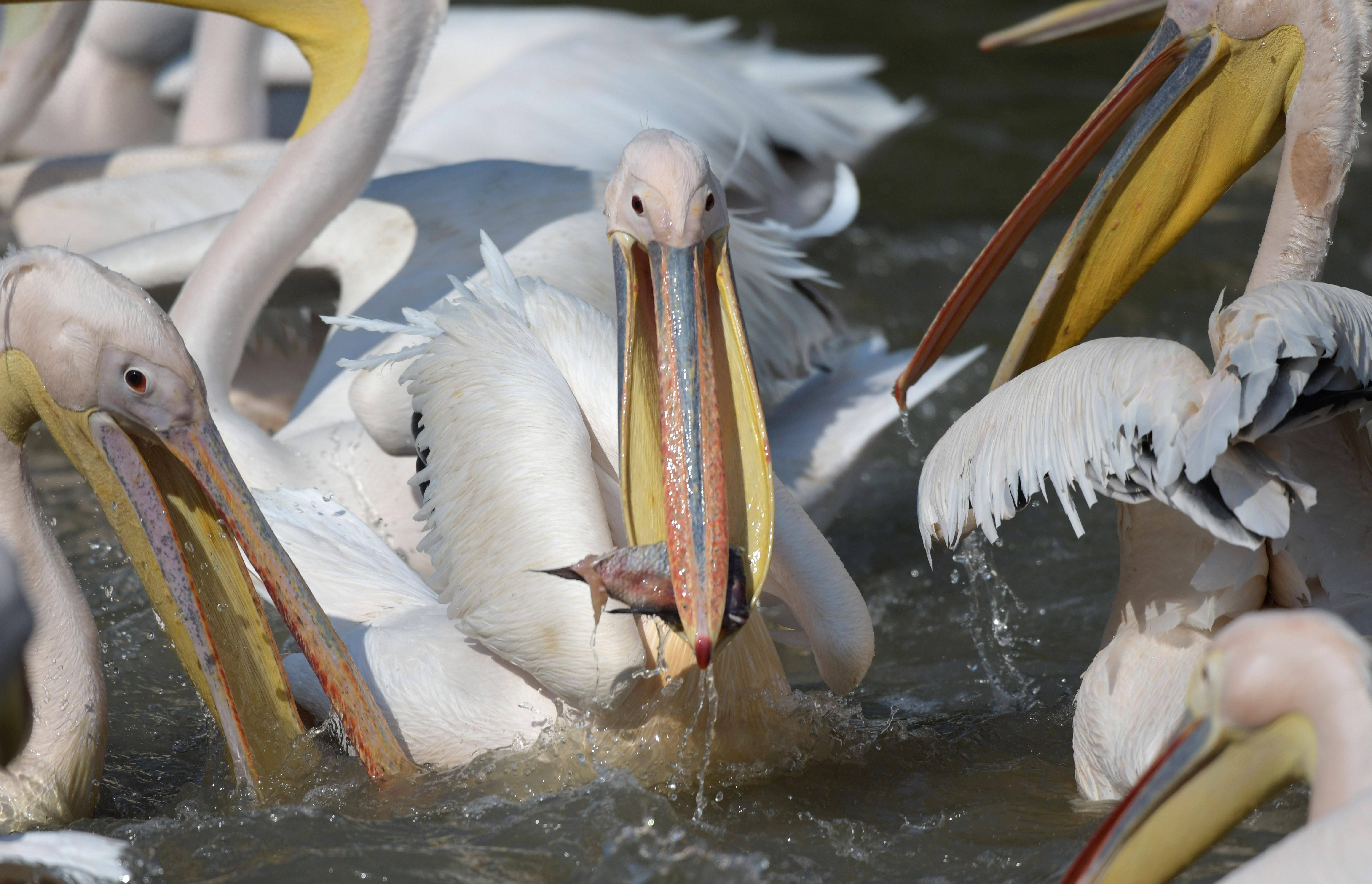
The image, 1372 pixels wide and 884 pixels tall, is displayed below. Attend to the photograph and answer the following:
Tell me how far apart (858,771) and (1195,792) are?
0.93 meters

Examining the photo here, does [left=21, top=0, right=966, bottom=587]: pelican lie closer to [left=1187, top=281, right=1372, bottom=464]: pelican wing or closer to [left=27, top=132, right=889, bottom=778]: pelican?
[left=27, top=132, right=889, bottom=778]: pelican

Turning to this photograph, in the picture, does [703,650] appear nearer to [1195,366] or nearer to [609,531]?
[609,531]

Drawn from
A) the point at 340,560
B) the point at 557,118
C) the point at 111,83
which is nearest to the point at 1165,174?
the point at 340,560

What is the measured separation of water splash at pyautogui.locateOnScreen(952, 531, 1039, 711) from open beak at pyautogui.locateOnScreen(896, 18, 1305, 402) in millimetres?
362

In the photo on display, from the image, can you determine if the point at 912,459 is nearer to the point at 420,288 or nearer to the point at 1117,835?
the point at 420,288

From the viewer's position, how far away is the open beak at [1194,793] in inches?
62.9

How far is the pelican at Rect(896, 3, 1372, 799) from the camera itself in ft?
6.41

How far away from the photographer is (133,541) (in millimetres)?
2314

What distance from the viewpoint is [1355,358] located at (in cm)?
194

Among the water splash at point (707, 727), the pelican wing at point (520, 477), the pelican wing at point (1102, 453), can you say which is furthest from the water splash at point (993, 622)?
the pelican wing at point (520, 477)

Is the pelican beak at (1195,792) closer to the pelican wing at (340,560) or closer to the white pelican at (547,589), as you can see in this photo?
the white pelican at (547,589)

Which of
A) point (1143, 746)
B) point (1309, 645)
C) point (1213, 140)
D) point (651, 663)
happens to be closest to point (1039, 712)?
point (1143, 746)

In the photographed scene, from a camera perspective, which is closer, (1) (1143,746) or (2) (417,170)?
(1) (1143,746)

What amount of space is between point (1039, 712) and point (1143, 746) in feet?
1.83
